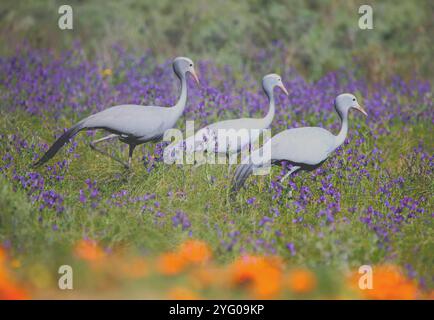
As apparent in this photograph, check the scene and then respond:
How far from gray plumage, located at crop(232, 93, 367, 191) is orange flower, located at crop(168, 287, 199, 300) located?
1.61 m

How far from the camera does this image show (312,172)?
18.6ft

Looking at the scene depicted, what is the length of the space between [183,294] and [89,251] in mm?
702

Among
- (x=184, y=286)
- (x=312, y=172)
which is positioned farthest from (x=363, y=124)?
(x=184, y=286)

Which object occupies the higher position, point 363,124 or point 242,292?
point 363,124

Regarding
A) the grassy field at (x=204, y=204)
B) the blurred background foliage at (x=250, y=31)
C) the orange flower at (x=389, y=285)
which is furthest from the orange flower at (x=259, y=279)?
the blurred background foliage at (x=250, y=31)

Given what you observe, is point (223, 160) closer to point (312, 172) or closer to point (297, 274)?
point (312, 172)

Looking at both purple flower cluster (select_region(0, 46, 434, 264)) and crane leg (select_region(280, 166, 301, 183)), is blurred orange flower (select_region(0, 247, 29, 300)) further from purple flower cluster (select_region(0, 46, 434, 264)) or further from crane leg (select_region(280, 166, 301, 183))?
crane leg (select_region(280, 166, 301, 183))

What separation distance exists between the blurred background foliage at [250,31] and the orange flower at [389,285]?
16.1ft

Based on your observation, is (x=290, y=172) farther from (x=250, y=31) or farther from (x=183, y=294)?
(x=250, y=31)

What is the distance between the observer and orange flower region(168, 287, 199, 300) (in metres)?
3.29

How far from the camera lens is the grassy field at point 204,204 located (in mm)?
3553

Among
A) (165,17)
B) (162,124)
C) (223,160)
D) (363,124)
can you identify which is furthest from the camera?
(165,17)

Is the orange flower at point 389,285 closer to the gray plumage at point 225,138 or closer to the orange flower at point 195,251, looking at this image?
the orange flower at point 195,251
